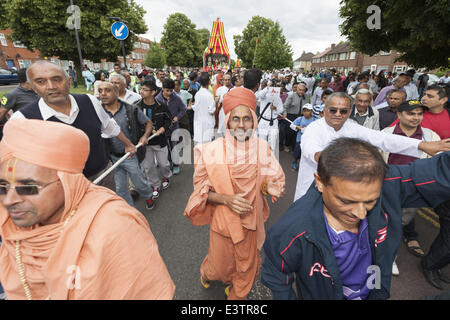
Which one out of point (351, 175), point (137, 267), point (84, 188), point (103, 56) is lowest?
point (137, 267)

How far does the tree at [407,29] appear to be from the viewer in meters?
5.34

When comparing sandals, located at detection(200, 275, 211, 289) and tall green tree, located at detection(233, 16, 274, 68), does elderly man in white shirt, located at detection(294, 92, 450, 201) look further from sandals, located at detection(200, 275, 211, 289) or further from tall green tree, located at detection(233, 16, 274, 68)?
tall green tree, located at detection(233, 16, 274, 68)

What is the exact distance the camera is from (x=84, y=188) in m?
1.28

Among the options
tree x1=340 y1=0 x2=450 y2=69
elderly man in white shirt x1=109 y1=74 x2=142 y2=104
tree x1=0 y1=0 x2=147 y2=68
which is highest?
tree x1=0 y1=0 x2=147 y2=68

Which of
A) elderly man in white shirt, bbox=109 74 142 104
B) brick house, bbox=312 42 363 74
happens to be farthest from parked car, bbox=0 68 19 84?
brick house, bbox=312 42 363 74

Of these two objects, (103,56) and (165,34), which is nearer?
(103,56)

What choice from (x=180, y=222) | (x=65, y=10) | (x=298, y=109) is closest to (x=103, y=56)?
(x=65, y=10)

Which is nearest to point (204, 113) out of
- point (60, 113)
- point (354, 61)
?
point (60, 113)

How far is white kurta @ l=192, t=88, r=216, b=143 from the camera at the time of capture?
586 centimetres

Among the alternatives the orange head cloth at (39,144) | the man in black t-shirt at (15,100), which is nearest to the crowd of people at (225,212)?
the orange head cloth at (39,144)

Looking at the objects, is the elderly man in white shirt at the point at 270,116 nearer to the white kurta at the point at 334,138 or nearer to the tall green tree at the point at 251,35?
the white kurta at the point at 334,138

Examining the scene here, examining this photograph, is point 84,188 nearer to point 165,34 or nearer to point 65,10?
point 65,10

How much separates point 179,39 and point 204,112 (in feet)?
162

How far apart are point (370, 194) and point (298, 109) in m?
6.54
